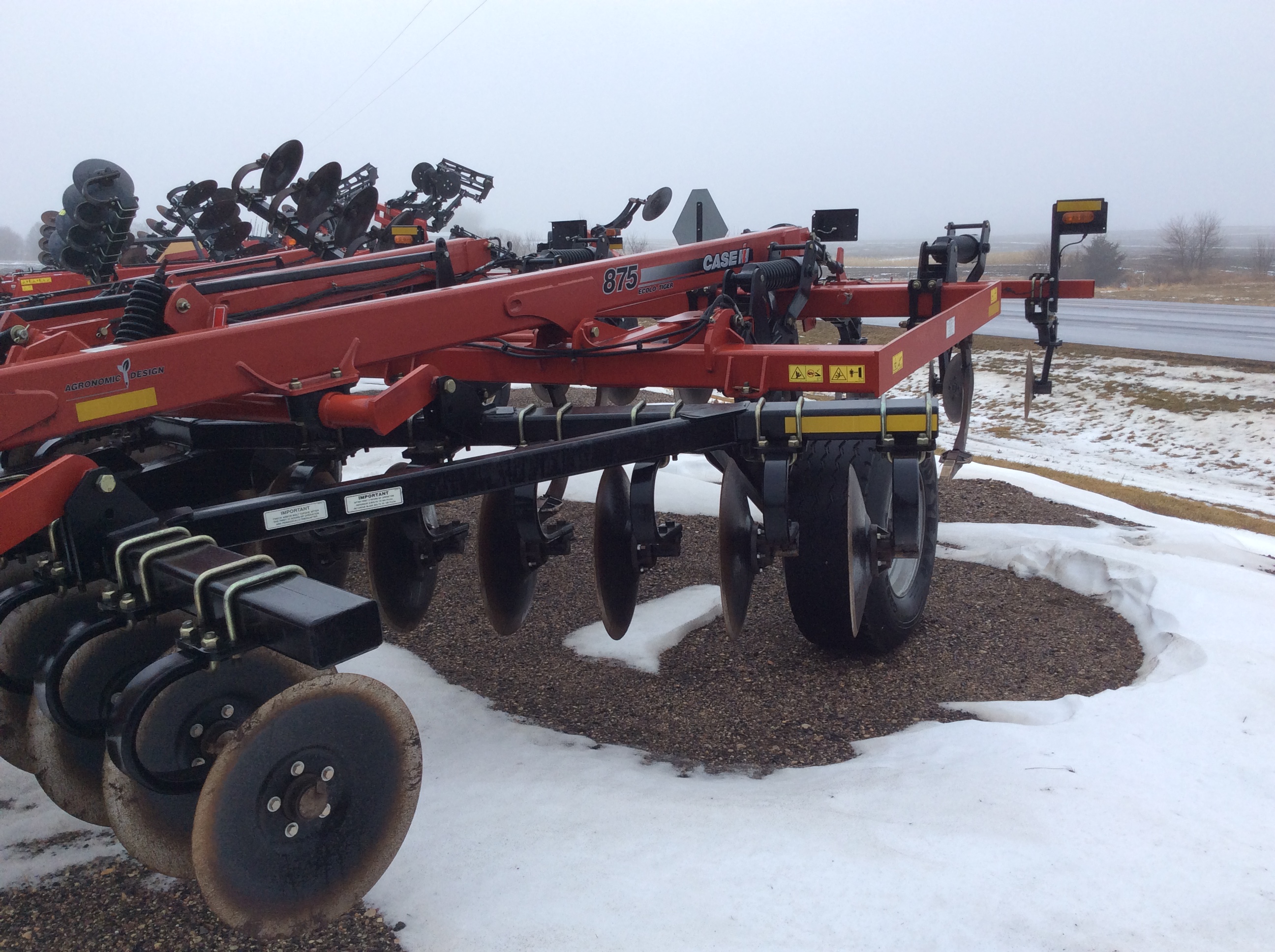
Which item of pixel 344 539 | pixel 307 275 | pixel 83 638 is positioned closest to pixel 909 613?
pixel 344 539

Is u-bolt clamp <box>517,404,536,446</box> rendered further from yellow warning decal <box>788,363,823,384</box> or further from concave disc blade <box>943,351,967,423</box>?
concave disc blade <box>943,351,967,423</box>

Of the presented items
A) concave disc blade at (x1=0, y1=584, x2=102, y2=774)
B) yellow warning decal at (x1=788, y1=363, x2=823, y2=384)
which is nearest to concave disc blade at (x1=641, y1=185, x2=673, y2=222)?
yellow warning decal at (x1=788, y1=363, x2=823, y2=384)

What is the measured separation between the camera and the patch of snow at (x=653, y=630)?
492 centimetres

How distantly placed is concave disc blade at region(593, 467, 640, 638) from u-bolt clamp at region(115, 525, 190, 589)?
1.98 m

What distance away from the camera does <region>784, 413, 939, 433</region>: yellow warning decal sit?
12.4 ft

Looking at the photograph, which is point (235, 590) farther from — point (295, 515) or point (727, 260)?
point (727, 260)

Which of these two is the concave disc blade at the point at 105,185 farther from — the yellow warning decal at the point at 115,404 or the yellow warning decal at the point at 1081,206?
the yellow warning decal at the point at 1081,206

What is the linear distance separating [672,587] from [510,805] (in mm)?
2464

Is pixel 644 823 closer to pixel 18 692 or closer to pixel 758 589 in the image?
pixel 18 692

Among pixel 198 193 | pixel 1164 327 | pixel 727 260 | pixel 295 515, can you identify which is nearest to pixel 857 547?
pixel 727 260

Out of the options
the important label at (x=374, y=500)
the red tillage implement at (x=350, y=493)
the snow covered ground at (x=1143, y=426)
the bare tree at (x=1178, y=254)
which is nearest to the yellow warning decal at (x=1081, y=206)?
the red tillage implement at (x=350, y=493)

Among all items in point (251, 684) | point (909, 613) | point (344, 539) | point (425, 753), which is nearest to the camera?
point (251, 684)

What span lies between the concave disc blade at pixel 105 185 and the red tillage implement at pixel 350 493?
4174 mm

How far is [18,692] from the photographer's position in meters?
2.96
